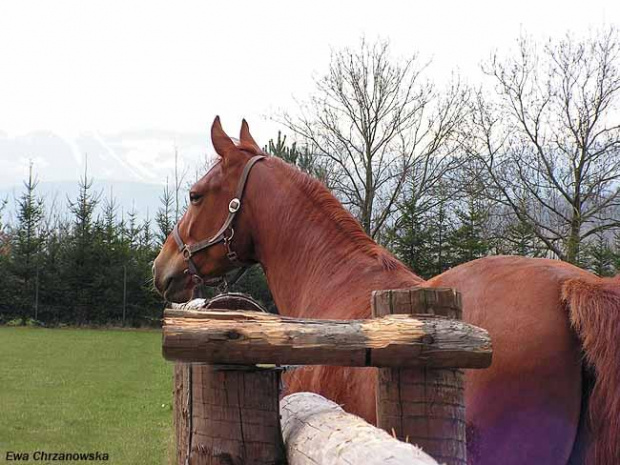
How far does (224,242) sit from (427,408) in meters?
2.44

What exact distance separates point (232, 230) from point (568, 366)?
2.34 metres

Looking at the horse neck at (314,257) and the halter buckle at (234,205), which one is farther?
the halter buckle at (234,205)

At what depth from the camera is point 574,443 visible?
2.36m

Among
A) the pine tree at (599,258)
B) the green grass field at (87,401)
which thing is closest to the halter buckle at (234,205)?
the green grass field at (87,401)

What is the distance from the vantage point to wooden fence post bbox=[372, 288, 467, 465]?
77.7 inches

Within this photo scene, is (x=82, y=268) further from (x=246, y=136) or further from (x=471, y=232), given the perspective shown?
(x=246, y=136)

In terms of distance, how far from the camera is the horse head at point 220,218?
420 cm

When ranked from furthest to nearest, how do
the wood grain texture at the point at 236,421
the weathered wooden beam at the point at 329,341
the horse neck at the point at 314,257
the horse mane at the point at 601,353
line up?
the horse neck at the point at 314,257
the horse mane at the point at 601,353
the wood grain texture at the point at 236,421
the weathered wooden beam at the point at 329,341

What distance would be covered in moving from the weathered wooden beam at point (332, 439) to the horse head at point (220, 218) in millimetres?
1858

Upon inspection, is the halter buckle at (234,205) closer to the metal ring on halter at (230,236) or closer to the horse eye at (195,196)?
the metal ring on halter at (230,236)

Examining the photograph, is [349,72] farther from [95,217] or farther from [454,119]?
[95,217]

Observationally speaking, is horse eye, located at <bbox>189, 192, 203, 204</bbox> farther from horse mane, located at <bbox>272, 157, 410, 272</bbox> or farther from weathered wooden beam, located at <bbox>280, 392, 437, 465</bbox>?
weathered wooden beam, located at <bbox>280, 392, 437, 465</bbox>

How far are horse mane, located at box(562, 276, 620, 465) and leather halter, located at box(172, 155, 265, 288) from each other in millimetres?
2283

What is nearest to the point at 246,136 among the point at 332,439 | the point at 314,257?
the point at 314,257
